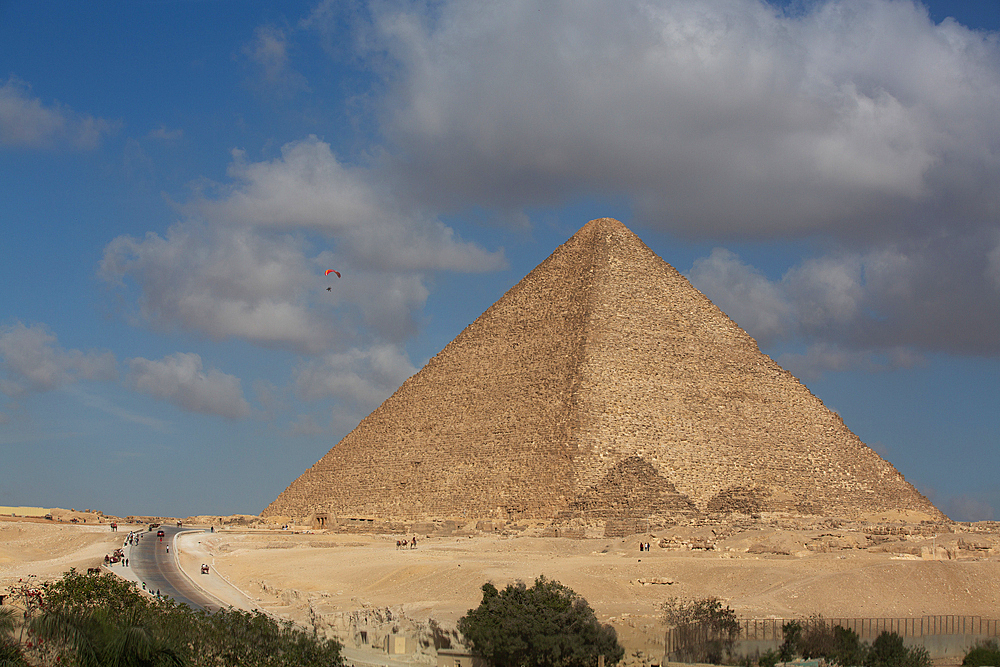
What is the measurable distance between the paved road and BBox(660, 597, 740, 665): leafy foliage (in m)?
8.64

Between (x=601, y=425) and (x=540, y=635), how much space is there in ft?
117

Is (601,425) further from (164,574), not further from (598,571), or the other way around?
(164,574)

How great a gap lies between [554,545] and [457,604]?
52.5ft

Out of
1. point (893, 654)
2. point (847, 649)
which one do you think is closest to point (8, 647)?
point (847, 649)

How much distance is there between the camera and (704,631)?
67.2 feet

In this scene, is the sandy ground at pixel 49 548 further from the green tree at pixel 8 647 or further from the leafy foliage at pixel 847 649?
the leafy foliage at pixel 847 649

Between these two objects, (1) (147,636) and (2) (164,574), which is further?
(2) (164,574)

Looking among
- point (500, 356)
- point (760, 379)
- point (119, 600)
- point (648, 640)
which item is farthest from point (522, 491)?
point (119, 600)

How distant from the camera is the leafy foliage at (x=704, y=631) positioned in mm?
20031

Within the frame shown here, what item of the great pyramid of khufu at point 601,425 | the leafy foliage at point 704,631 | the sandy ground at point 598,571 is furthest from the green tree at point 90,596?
the great pyramid of khufu at point 601,425

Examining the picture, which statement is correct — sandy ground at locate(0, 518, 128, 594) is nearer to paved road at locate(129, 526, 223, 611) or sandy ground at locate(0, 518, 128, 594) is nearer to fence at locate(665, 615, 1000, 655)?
paved road at locate(129, 526, 223, 611)

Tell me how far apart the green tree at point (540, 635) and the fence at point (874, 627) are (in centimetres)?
154

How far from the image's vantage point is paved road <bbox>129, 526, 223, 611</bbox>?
24.1 metres

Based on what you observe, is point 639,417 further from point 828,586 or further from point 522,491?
point 828,586
